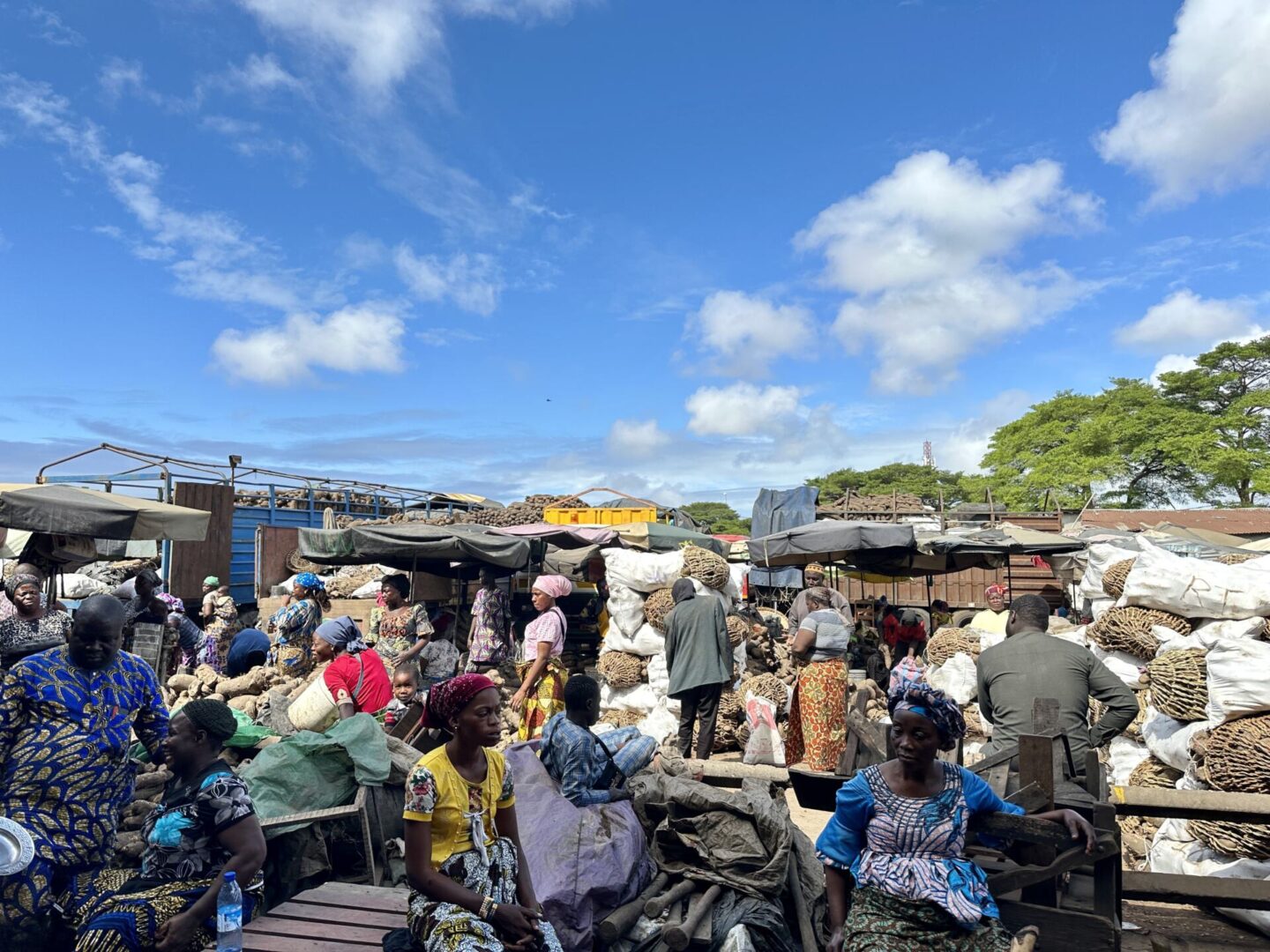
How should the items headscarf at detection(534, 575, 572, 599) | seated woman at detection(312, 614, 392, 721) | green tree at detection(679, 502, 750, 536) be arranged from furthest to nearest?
green tree at detection(679, 502, 750, 536), headscarf at detection(534, 575, 572, 599), seated woman at detection(312, 614, 392, 721)

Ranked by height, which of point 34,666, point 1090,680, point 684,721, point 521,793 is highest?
point 34,666

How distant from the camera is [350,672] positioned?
484 cm

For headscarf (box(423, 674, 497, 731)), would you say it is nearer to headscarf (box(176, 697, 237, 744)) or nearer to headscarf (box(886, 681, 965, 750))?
headscarf (box(176, 697, 237, 744))

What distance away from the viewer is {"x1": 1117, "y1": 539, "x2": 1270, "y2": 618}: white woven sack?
4.74 m

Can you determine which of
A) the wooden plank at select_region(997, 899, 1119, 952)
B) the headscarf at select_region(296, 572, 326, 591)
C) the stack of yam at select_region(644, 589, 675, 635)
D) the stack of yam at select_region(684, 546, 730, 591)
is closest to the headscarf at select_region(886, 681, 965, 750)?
the wooden plank at select_region(997, 899, 1119, 952)

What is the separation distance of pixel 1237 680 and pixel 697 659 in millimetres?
3677

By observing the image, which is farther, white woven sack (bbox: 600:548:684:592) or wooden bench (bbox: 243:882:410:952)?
white woven sack (bbox: 600:548:684:592)

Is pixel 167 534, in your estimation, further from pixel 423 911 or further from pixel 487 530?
pixel 423 911

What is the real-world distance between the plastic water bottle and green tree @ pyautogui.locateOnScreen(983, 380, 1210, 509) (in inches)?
1278

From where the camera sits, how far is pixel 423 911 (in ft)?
7.74

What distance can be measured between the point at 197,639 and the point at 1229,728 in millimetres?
8718

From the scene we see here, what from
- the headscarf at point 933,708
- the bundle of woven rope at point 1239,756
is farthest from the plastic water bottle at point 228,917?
the bundle of woven rope at point 1239,756

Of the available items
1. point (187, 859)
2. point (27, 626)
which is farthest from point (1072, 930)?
point (27, 626)

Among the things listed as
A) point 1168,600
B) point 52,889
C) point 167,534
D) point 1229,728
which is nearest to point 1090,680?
point 1229,728
